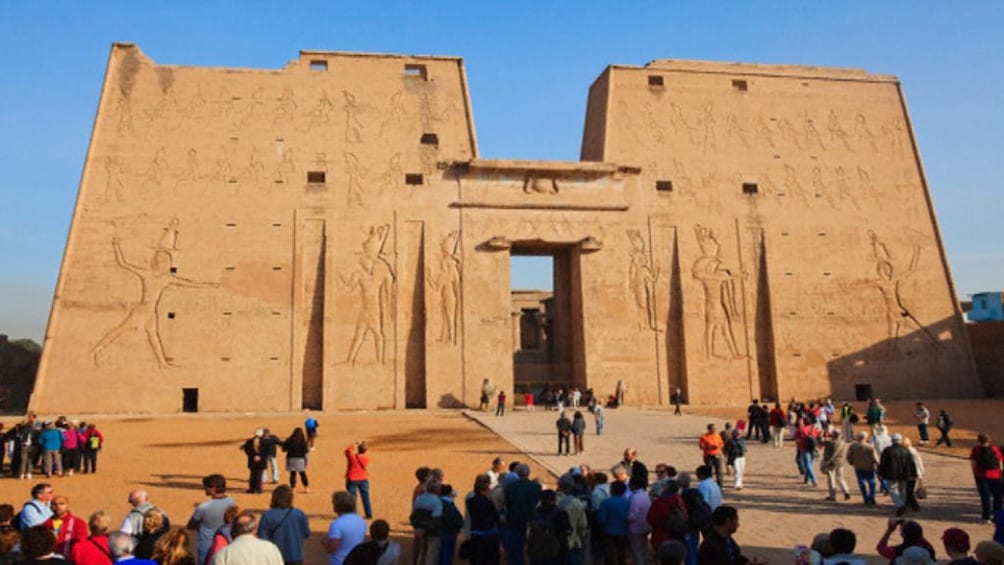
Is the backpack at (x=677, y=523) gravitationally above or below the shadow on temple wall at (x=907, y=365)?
below

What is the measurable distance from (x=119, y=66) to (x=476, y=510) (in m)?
27.8

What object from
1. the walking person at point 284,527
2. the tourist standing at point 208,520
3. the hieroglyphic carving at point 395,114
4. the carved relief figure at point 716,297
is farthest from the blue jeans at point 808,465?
the hieroglyphic carving at point 395,114

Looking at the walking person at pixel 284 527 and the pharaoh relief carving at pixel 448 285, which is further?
the pharaoh relief carving at pixel 448 285

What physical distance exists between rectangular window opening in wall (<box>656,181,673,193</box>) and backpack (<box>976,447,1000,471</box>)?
2129 cm

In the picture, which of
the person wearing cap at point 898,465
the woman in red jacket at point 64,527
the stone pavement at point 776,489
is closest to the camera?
the woman in red jacket at point 64,527

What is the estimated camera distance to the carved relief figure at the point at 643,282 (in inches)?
1090

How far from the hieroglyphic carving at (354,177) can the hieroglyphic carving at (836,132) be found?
20385 millimetres

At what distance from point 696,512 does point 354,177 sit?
23323mm

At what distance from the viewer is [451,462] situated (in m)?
13.5

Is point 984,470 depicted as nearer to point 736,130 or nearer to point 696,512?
point 696,512

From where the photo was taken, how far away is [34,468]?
13102 millimetres

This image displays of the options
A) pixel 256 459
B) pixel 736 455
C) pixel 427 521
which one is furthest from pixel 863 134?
pixel 427 521

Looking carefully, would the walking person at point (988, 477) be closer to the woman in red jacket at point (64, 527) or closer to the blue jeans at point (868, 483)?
the blue jeans at point (868, 483)

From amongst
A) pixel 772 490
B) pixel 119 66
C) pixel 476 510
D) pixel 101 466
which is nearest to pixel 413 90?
pixel 119 66
